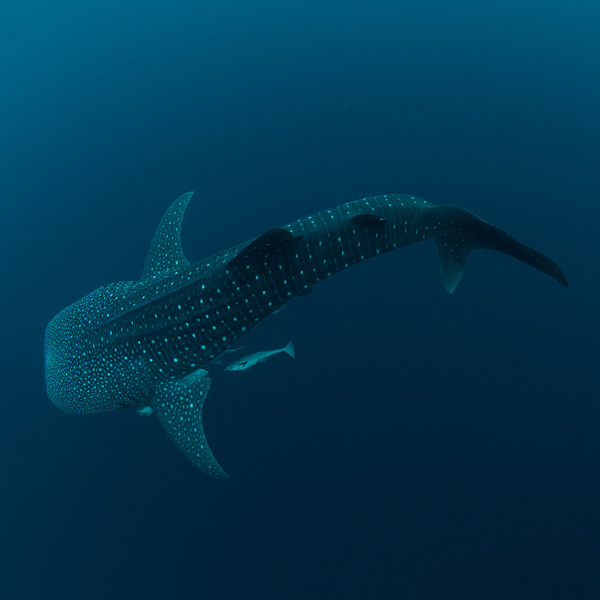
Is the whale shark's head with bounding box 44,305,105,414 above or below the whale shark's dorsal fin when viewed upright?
below

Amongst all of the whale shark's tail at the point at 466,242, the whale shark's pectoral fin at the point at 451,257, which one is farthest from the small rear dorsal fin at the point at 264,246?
the whale shark's pectoral fin at the point at 451,257

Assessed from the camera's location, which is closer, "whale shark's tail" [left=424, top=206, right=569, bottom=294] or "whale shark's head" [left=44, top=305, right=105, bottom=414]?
"whale shark's tail" [left=424, top=206, right=569, bottom=294]

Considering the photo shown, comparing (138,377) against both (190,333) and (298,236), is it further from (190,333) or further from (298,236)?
(298,236)

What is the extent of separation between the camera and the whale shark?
12.3 feet

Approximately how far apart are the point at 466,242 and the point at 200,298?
245 cm

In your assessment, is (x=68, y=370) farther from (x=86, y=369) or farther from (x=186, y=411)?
(x=186, y=411)

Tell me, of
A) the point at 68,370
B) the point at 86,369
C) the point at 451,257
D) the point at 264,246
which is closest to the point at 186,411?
the point at 86,369

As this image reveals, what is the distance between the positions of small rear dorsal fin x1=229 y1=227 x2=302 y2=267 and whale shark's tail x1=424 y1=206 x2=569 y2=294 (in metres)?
1.25

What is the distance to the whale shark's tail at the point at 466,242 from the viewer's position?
332cm

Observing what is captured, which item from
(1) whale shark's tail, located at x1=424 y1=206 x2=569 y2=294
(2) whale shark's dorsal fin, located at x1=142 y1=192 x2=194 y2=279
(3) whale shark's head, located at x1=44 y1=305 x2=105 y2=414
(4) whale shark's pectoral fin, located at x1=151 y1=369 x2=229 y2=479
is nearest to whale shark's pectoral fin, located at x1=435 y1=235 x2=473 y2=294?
(1) whale shark's tail, located at x1=424 y1=206 x2=569 y2=294

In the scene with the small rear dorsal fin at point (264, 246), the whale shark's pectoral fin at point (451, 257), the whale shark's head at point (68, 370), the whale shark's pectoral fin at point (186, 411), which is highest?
the small rear dorsal fin at point (264, 246)

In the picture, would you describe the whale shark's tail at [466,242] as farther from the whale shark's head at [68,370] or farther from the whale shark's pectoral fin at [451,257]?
the whale shark's head at [68,370]

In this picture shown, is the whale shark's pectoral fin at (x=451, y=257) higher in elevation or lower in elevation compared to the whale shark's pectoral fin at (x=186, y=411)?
higher

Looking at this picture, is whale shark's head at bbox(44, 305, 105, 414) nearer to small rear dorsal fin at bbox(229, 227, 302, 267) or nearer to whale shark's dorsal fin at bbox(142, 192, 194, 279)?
whale shark's dorsal fin at bbox(142, 192, 194, 279)
